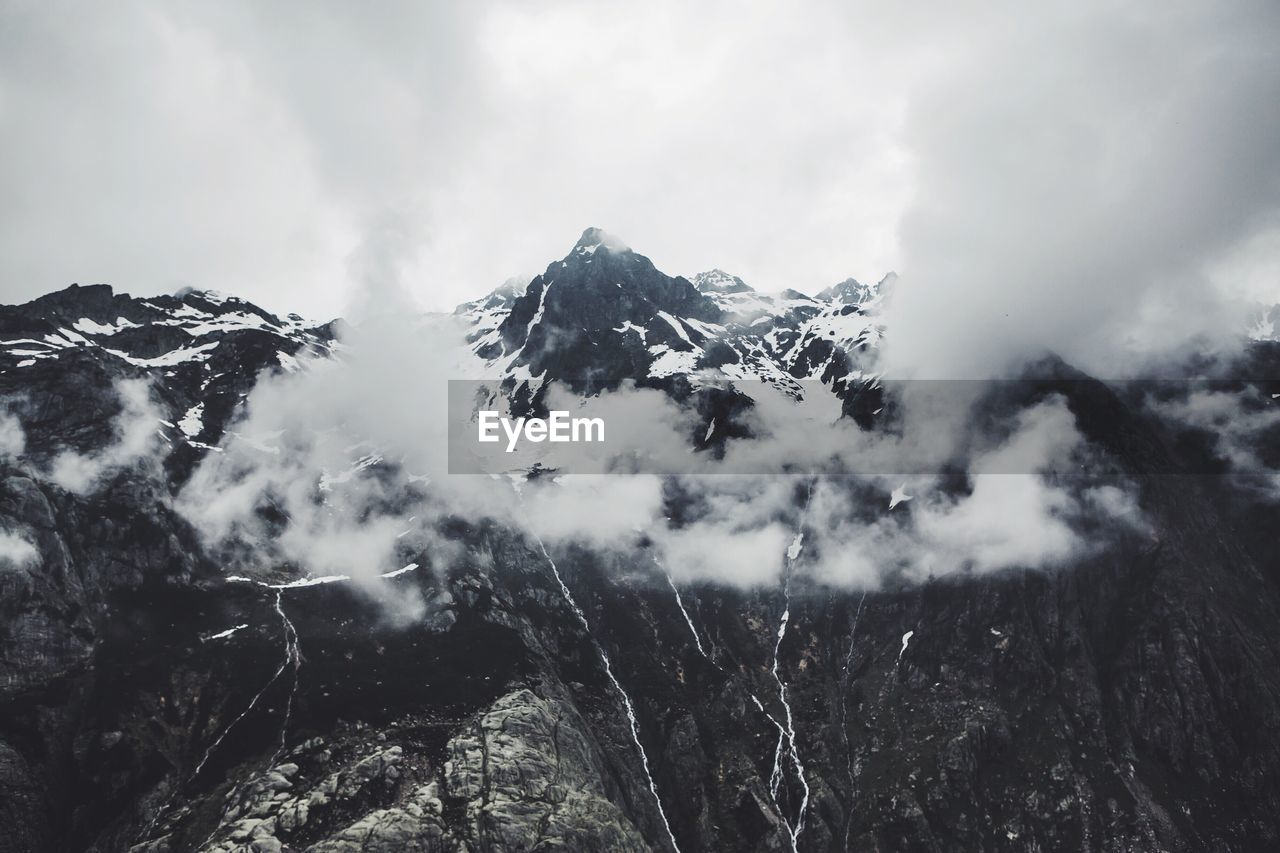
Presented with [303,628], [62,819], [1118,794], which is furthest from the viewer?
[303,628]

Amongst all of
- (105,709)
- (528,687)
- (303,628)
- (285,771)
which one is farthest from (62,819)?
(528,687)

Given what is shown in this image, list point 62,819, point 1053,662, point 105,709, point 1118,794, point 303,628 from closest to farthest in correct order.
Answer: point 62,819 < point 105,709 < point 1118,794 < point 303,628 < point 1053,662

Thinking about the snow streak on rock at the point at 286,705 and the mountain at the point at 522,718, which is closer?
the snow streak on rock at the point at 286,705

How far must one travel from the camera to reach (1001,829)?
155625 millimetres

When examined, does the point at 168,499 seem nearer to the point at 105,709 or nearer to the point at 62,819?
the point at 105,709

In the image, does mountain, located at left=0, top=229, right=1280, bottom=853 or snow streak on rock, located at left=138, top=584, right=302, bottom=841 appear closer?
snow streak on rock, located at left=138, top=584, right=302, bottom=841

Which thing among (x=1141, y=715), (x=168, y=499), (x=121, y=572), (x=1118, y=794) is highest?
(x=168, y=499)

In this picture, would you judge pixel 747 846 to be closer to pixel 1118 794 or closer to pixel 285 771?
pixel 1118 794

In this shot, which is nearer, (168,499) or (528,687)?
(528,687)

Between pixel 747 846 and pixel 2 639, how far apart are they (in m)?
166

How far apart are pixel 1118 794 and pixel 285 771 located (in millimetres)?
177244

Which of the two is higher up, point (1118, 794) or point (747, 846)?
point (1118, 794)

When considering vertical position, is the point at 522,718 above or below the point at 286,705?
below

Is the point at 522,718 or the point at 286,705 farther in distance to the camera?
the point at 522,718
